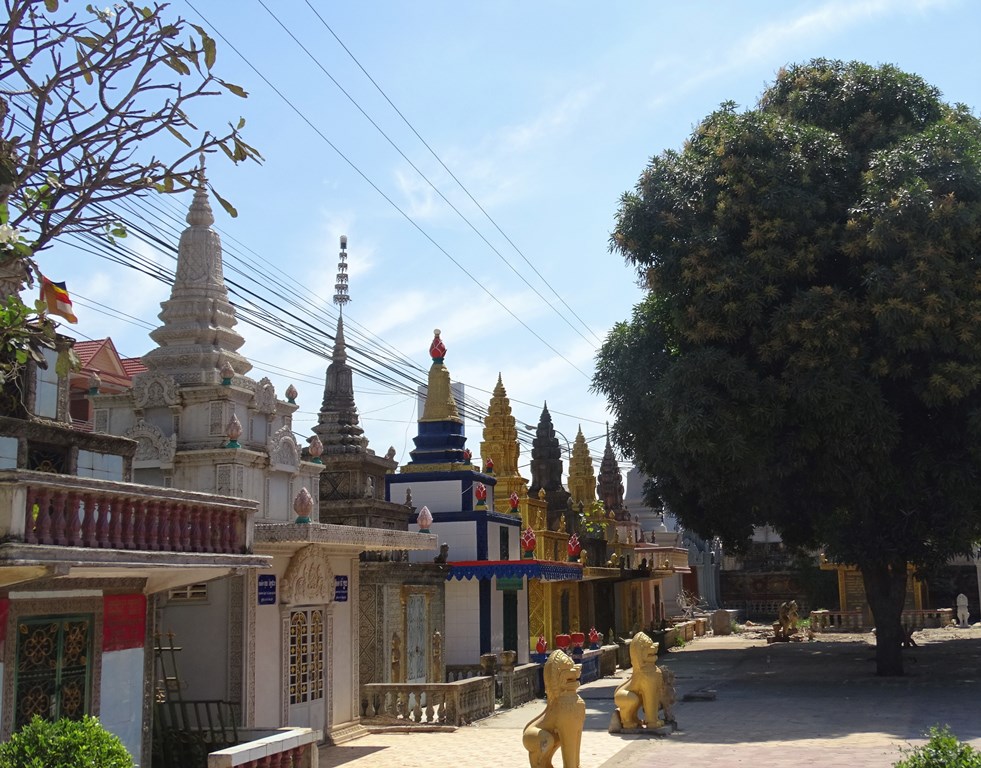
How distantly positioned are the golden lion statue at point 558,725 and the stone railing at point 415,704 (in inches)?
240

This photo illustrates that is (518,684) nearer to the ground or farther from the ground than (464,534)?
nearer to the ground

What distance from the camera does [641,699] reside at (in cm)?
1780

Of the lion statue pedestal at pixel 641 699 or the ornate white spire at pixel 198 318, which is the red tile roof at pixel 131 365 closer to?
the ornate white spire at pixel 198 318

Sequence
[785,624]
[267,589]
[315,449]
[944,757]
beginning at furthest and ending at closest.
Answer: [785,624] < [315,449] < [267,589] < [944,757]

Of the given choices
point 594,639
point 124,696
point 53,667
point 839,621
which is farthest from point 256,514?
point 839,621

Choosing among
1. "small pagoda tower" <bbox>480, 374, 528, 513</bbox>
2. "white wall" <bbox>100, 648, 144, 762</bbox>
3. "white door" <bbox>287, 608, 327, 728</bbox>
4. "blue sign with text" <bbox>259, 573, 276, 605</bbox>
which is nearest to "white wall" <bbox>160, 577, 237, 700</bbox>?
"blue sign with text" <bbox>259, 573, 276, 605</bbox>

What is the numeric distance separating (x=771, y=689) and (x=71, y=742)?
63.7ft

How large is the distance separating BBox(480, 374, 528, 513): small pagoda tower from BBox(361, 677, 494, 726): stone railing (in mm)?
12551

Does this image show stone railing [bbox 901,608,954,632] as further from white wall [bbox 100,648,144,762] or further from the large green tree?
white wall [bbox 100,648,144,762]

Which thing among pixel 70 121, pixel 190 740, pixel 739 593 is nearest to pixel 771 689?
pixel 190 740

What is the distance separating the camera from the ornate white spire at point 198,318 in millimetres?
17047

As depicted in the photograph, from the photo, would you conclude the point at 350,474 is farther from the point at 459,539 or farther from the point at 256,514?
the point at 256,514

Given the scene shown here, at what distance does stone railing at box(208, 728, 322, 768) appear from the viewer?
36.1ft

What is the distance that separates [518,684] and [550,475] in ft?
62.6
